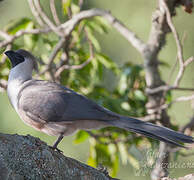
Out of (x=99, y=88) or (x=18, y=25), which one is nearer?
(x=18, y=25)

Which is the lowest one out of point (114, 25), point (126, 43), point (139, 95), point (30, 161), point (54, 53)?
point (126, 43)

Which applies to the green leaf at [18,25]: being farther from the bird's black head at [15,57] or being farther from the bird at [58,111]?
Result: the bird at [58,111]

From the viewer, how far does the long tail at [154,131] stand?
9.87 feet

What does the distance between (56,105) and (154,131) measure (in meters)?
0.91

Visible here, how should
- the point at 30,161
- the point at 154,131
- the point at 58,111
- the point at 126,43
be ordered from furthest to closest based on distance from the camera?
the point at 126,43 → the point at 58,111 → the point at 154,131 → the point at 30,161

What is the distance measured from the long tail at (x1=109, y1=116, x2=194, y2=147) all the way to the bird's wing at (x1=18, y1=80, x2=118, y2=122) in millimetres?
130

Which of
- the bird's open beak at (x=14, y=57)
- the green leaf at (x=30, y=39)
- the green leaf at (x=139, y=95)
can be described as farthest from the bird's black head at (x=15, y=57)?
the green leaf at (x=139, y=95)

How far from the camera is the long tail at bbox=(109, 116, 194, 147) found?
9.87 ft

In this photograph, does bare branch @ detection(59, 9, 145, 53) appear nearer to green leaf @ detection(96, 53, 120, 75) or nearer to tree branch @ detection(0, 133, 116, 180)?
green leaf @ detection(96, 53, 120, 75)

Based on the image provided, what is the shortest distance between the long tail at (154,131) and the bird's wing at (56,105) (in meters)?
0.13

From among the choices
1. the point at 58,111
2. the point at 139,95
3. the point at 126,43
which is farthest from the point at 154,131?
the point at 126,43

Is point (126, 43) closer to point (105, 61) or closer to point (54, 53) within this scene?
point (105, 61)

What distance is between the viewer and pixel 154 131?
3166mm

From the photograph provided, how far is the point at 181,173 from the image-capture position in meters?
8.08
